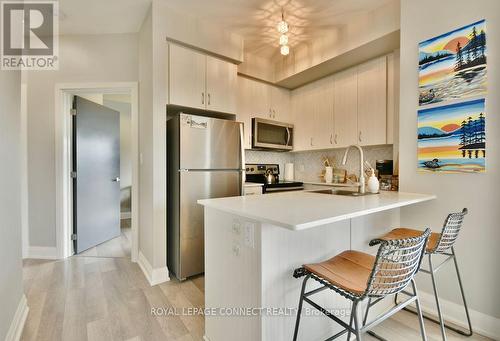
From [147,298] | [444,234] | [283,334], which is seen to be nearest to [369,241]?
[444,234]

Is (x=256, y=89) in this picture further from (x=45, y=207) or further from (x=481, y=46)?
(x=45, y=207)

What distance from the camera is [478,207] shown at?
1703 millimetres

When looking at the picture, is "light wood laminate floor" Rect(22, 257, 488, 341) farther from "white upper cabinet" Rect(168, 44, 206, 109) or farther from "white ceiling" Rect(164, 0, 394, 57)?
"white ceiling" Rect(164, 0, 394, 57)

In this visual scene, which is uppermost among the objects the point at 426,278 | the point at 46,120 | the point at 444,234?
the point at 46,120

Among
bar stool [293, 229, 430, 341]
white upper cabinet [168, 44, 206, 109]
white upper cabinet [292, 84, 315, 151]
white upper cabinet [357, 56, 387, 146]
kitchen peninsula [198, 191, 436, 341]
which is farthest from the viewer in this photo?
white upper cabinet [292, 84, 315, 151]

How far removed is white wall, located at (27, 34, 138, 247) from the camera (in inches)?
115

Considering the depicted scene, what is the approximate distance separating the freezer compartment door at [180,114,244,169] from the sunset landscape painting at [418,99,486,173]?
5.64 ft

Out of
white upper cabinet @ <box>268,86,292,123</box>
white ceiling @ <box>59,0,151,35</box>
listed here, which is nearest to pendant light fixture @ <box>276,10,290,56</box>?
white ceiling @ <box>59,0,151,35</box>

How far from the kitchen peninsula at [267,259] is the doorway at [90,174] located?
1.89 m

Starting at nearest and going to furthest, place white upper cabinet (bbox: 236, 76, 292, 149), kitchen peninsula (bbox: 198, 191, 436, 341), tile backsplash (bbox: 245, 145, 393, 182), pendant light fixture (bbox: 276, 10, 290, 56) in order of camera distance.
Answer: kitchen peninsula (bbox: 198, 191, 436, 341), pendant light fixture (bbox: 276, 10, 290, 56), tile backsplash (bbox: 245, 145, 393, 182), white upper cabinet (bbox: 236, 76, 292, 149)

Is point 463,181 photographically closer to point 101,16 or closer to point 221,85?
point 221,85

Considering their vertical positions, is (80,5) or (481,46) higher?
(80,5)

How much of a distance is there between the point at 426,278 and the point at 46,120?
4.30 meters

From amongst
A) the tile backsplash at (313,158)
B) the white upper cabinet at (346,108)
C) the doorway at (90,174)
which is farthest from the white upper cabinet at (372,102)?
the doorway at (90,174)
